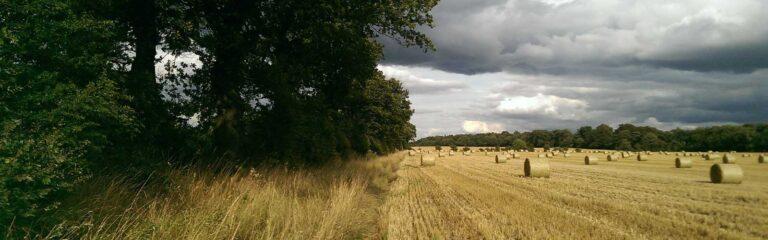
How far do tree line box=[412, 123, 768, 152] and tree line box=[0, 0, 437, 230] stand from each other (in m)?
115

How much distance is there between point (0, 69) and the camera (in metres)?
4.76

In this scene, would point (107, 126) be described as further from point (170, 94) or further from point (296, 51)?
point (296, 51)

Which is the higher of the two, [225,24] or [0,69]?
[225,24]

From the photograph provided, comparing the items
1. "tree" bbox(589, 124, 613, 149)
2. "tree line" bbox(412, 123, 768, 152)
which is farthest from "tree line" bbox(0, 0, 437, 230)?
"tree" bbox(589, 124, 613, 149)

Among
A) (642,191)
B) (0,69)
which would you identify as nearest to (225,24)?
(0,69)

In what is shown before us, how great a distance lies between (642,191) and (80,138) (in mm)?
18140

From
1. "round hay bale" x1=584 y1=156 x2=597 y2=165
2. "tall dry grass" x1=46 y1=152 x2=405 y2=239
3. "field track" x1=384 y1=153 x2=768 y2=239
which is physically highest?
"round hay bale" x1=584 y1=156 x2=597 y2=165

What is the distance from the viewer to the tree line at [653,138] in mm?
106188

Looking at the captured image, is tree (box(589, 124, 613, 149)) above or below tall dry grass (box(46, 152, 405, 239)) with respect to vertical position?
above

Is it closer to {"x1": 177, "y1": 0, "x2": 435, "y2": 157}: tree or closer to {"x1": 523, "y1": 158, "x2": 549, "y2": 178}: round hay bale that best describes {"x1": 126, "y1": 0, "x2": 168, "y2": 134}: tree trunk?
{"x1": 177, "y1": 0, "x2": 435, "y2": 157}: tree

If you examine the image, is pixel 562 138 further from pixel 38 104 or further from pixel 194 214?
pixel 38 104

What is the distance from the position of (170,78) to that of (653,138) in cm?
Result: 15054

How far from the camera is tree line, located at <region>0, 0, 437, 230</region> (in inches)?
198

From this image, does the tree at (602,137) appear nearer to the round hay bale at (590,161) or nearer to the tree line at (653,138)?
the tree line at (653,138)
